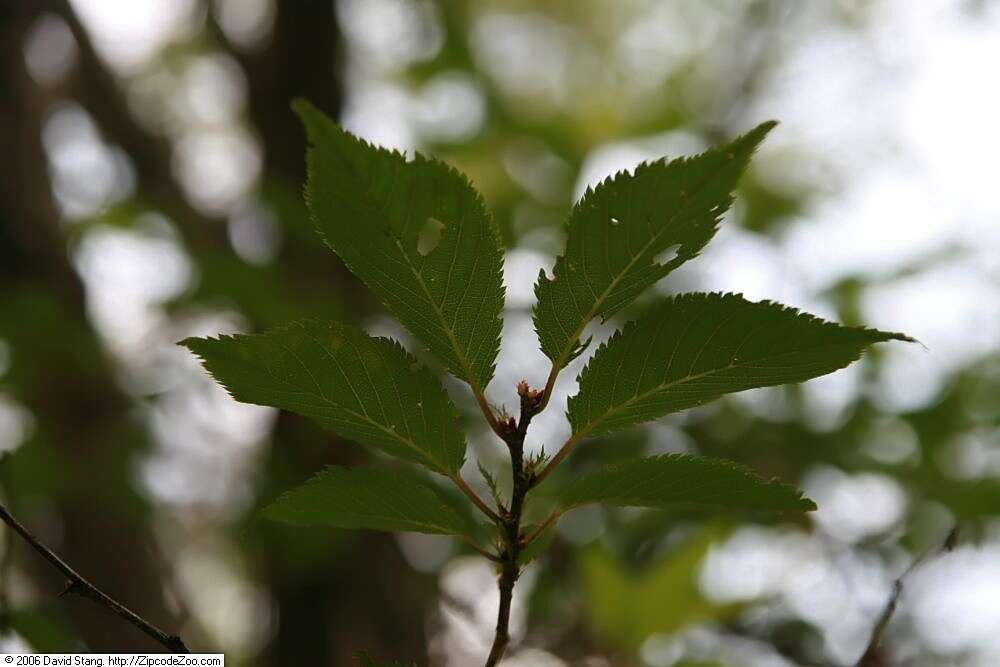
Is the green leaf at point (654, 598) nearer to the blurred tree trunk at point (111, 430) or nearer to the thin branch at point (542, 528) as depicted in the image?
the blurred tree trunk at point (111, 430)

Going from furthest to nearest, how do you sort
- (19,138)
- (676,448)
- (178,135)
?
(178,135) → (19,138) → (676,448)

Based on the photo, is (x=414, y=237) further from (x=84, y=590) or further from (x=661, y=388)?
(x=84, y=590)

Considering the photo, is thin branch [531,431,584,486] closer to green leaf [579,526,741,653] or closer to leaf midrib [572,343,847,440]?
leaf midrib [572,343,847,440]

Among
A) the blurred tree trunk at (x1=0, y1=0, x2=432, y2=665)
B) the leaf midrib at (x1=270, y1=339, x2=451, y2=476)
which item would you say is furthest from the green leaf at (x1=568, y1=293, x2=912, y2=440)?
the blurred tree trunk at (x1=0, y1=0, x2=432, y2=665)

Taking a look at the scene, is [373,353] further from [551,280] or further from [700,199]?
[700,199]

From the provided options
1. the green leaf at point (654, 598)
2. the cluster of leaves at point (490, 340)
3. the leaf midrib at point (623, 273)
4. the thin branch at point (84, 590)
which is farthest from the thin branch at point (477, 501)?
the green leaf at point (654, 598)

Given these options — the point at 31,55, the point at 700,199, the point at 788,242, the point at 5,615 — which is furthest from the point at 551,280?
the point at 31,55
